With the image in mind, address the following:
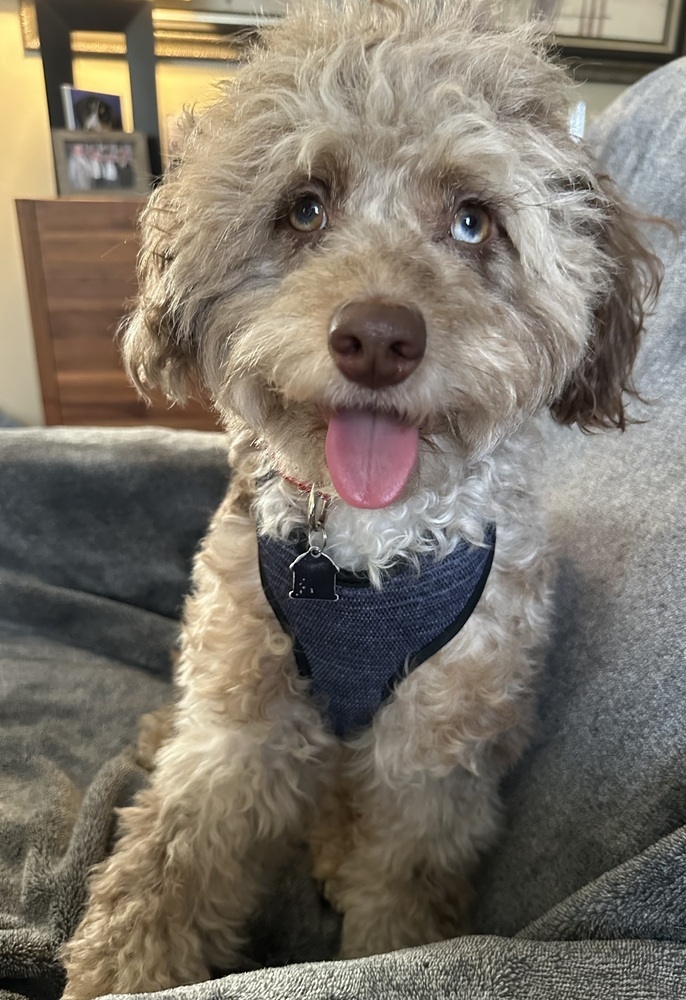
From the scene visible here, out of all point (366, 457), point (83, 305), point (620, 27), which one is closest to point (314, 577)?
point (366, 457)

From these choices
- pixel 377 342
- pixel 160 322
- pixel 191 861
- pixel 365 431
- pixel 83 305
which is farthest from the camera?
pixel 83 305

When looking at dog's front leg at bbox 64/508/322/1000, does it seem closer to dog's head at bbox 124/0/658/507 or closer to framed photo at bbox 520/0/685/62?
dog's head at bbox 124/0/658/507

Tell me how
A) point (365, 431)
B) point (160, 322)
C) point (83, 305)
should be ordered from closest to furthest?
1. point (365, 431)
2. point (160, 322)
3. point (83, 305)

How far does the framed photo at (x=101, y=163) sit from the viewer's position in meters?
2.38

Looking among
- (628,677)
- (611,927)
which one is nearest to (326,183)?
(628,677)

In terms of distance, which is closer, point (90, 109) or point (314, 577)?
point (314, 577)

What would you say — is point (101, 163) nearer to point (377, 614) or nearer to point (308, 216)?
point (308, 216)

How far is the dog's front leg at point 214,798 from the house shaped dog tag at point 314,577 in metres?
0.10

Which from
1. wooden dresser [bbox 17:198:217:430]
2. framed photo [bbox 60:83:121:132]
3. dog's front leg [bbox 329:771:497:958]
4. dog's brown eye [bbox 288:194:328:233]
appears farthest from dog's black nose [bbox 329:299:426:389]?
framed photo [bbox 60:83:121:132]

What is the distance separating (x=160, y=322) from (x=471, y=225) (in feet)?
1.17

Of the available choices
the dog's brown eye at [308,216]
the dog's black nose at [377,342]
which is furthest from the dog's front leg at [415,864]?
the dog's brown eye at [308,216]

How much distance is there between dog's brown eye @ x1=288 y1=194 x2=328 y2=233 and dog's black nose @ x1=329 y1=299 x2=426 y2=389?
0.19 meters

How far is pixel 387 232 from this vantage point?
0.79 metres

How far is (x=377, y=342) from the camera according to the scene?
2.16ft
